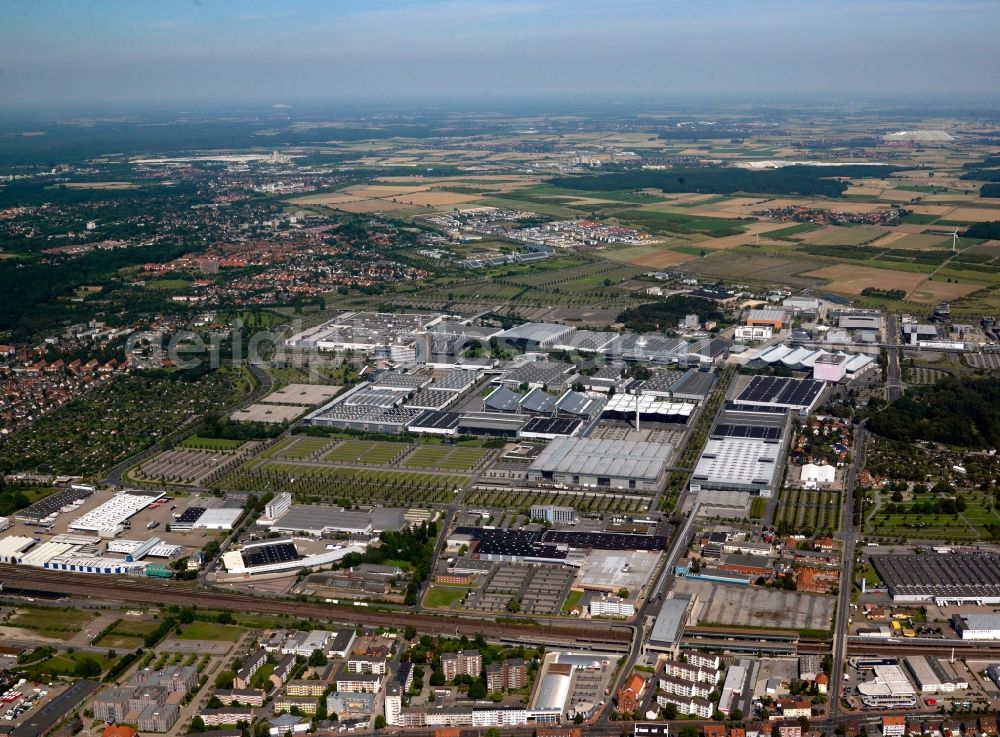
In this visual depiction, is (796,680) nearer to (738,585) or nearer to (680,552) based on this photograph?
(738,585)

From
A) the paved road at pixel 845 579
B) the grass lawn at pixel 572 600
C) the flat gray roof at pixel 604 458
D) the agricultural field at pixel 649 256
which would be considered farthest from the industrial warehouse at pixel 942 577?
the agricultural field at pixel 649 256

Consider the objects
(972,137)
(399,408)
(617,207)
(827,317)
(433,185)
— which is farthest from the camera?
(972,137)

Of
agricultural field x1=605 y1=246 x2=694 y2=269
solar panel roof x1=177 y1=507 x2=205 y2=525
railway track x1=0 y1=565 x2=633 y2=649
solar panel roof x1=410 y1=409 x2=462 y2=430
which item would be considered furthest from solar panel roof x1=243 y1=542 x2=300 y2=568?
agricultural field x1=605 y1=246 x2=694 y2=269

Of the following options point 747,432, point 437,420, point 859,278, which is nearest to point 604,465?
point 747,432

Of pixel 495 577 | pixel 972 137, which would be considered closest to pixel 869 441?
pixel 495 577

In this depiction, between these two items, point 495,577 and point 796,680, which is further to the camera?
point 495,577

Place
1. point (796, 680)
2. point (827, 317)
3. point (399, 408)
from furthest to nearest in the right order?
1. point (827, 317)
2. point (399, 408)
3. point (796, 680)
